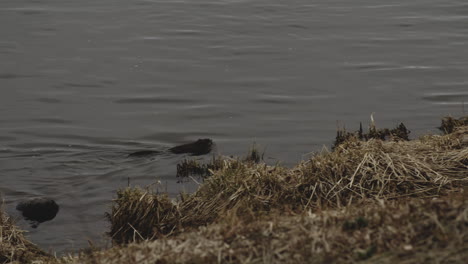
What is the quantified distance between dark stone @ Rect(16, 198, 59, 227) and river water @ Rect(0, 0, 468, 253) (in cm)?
18

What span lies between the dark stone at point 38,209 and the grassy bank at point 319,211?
0.96 meters

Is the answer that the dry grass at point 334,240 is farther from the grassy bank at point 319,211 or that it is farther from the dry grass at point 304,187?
the dry grass at point 304,187

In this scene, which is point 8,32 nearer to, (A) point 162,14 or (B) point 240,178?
(A) point 162,14

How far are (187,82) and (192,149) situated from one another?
5.24 meters

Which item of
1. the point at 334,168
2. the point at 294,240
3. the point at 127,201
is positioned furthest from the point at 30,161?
the point at 294,240

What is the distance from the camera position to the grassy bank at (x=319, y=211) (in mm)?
6934

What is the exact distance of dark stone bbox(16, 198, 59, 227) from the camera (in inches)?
502

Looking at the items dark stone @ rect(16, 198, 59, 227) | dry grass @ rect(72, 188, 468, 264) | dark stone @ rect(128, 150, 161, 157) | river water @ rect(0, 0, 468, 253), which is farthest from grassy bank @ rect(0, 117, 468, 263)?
dark stone @ rect(128, 150, 161, 157)

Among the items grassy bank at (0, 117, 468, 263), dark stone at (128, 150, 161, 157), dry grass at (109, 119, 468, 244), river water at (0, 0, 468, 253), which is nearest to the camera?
grassy bank at (0, 117, 468, 263)

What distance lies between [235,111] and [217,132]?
1.51 metres

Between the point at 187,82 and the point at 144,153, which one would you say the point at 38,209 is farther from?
the point at 187,82

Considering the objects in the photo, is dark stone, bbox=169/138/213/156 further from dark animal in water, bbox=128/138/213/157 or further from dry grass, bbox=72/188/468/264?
dry grass, bbox=72/188/468/264

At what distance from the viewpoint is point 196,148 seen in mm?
15664

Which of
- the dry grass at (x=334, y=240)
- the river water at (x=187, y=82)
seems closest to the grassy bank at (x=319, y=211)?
the dry grass at (x=334, y=240)
